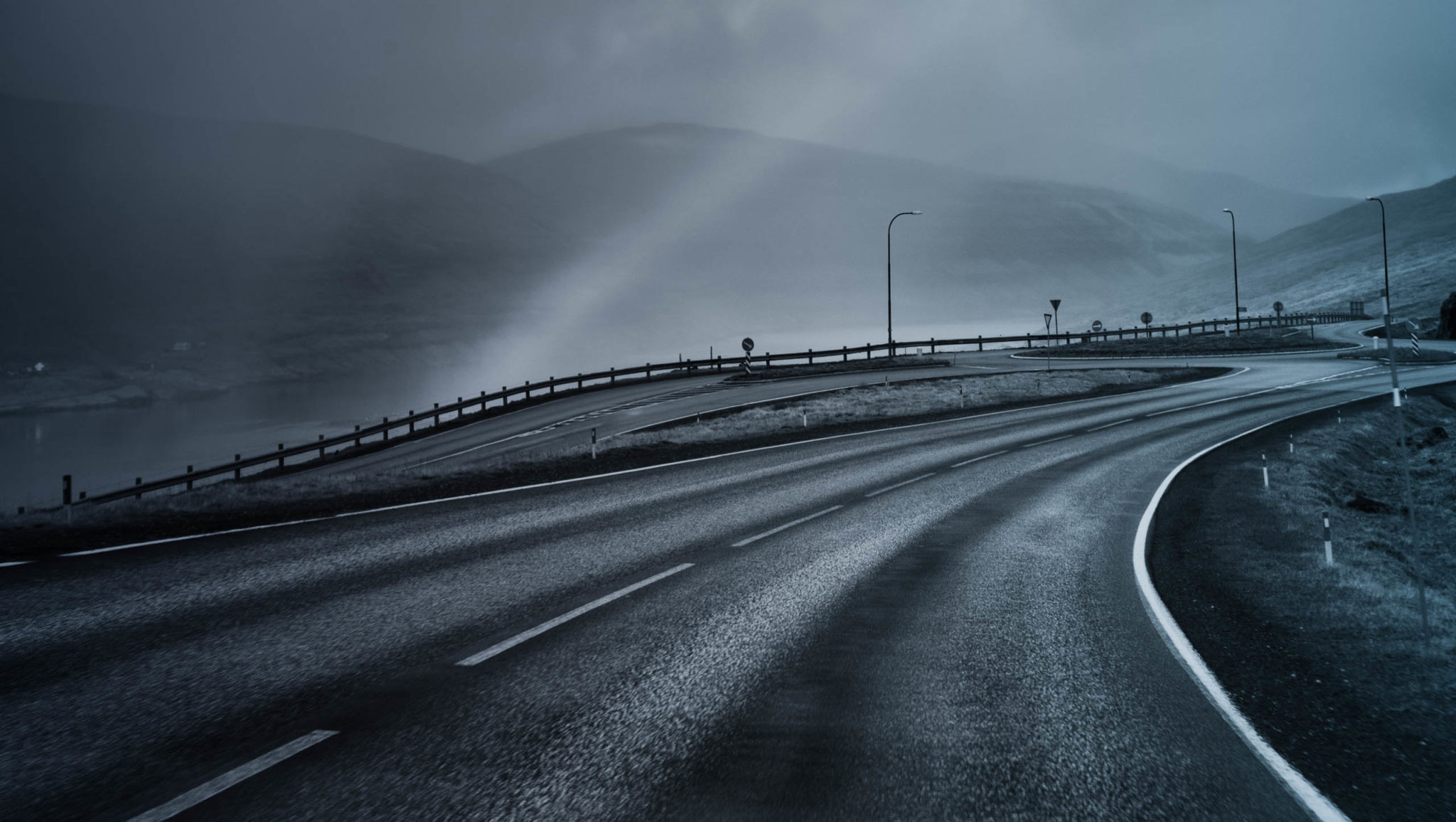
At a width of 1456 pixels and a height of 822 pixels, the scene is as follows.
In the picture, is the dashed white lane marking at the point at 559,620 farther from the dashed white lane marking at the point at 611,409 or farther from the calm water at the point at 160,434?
the calm water at the point at 160,434

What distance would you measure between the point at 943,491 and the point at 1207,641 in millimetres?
7490

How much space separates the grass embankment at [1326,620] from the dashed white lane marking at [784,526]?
14.4ft

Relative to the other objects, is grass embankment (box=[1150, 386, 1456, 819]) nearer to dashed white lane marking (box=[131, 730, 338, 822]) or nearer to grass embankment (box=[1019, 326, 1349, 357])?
dashed white lane marking (box=[131, 730, 338, 822])

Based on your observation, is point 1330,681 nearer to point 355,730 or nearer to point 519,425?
point 355,730

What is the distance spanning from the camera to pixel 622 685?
16.4 ft

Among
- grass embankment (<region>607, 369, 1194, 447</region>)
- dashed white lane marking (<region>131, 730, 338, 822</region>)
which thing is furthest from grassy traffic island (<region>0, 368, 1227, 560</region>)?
dashed white lane marking (<region>131, 730, 338, 822</region>)

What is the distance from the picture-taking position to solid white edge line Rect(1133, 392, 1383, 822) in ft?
12.3

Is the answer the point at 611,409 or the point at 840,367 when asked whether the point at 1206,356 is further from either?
the point at 611,409

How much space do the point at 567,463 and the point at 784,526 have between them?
8622mm

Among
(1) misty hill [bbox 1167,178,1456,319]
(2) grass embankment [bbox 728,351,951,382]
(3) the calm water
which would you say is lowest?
(3) the calm water

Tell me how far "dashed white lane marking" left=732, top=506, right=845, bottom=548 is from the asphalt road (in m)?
0.11

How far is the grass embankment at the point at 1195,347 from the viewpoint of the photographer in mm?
51438

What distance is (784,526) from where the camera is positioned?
10672 mm

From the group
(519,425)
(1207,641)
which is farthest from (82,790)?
(519,425)
